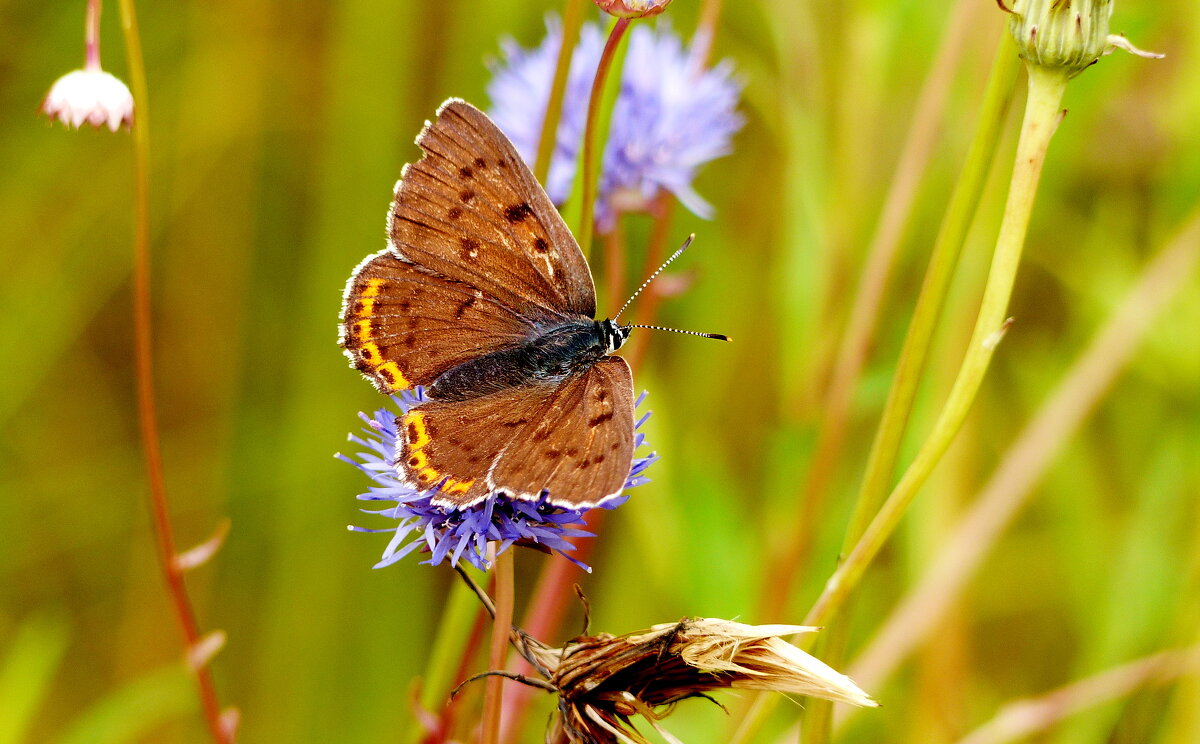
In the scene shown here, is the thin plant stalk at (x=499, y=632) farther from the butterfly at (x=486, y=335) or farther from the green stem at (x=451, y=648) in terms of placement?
the green stem at (x=451, y=648)

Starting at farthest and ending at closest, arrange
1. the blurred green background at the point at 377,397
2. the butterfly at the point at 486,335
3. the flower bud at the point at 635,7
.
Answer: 1. the blurred green background at the point at 377,397
2. the butterfly at the point at 486,335
3. the flower bud at the point at 635,7

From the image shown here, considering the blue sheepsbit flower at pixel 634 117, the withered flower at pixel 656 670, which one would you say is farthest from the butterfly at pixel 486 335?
the blue sheepsbit flower at pixel 634 117

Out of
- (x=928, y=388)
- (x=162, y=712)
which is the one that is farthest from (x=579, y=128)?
(x=162, y=712)

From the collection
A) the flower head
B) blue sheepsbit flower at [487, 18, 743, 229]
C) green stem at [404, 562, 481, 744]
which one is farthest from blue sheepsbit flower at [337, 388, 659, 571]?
blue sheepsbit flower at [487, 18, 743, 229]

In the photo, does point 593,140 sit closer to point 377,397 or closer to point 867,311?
point 867,311

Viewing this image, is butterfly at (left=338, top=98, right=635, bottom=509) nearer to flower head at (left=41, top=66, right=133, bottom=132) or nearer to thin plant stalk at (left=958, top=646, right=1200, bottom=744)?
flower head at (left=41, top=66, right=133, bottom=132)
